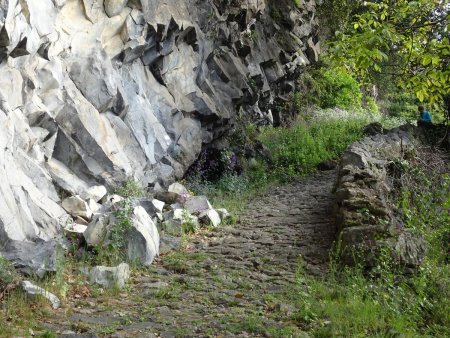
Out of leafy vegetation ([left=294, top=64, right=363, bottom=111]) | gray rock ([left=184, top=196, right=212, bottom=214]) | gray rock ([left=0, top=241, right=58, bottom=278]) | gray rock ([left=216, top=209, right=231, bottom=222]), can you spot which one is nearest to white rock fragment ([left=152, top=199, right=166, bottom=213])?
gray rock ([left=184, top=196, right=212, bottom=214])

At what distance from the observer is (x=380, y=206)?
8211 millimetres

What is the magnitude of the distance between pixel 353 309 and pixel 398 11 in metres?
3.63

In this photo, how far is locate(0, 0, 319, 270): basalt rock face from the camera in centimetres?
723

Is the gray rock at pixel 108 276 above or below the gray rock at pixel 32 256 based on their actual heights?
below

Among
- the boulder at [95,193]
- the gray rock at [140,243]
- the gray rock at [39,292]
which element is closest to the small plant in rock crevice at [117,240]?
the gray rock at [140,243]

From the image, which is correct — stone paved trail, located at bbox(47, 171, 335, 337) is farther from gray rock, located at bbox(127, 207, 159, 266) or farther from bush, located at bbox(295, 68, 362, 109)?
bush, located at bbox(295, 68, 362, 109)

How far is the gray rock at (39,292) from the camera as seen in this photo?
5.38 m

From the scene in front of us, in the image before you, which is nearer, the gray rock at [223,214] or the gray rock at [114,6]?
the gray rock at [114,6]

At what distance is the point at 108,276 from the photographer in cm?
632

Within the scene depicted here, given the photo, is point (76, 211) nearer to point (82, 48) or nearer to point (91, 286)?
point (91, 286)

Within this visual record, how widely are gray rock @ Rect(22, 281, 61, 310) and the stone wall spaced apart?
356 cm

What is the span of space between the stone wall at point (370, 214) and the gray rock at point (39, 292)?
356 centimetres

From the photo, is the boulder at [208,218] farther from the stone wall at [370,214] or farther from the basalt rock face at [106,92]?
the stone wall at [370,214]

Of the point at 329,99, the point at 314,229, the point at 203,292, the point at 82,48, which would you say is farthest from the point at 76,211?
→ the point at 329,99
